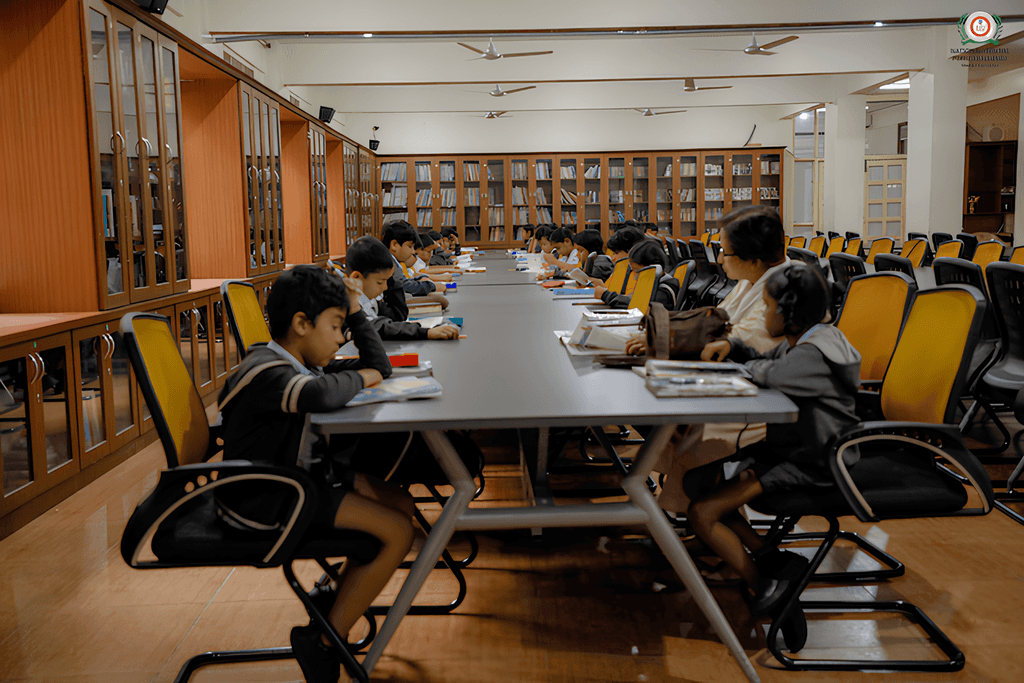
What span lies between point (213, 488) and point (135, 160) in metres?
3.16

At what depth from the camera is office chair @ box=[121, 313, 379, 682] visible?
1.56 meters

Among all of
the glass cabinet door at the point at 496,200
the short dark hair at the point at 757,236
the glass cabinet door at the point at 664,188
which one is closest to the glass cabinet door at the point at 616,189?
the glass cabinet door at the point at 664,188

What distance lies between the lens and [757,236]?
2.40m

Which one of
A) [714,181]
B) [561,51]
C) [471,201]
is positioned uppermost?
[561,51]

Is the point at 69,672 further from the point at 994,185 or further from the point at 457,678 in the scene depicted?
the point at 994,185

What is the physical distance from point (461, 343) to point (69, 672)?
1.47 m

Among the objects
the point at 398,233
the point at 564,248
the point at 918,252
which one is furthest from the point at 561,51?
the point at 398,233

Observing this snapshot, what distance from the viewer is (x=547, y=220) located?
552 inches

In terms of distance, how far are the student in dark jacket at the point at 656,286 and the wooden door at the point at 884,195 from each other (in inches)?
461

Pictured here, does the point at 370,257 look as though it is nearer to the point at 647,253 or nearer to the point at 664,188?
the point at 647,253

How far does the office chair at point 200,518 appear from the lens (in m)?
1.56

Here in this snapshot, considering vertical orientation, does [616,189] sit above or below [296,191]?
above

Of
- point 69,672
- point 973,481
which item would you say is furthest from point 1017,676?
point 69,672

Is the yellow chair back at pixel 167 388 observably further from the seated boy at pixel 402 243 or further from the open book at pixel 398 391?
the seated boy at pixel 402 243
